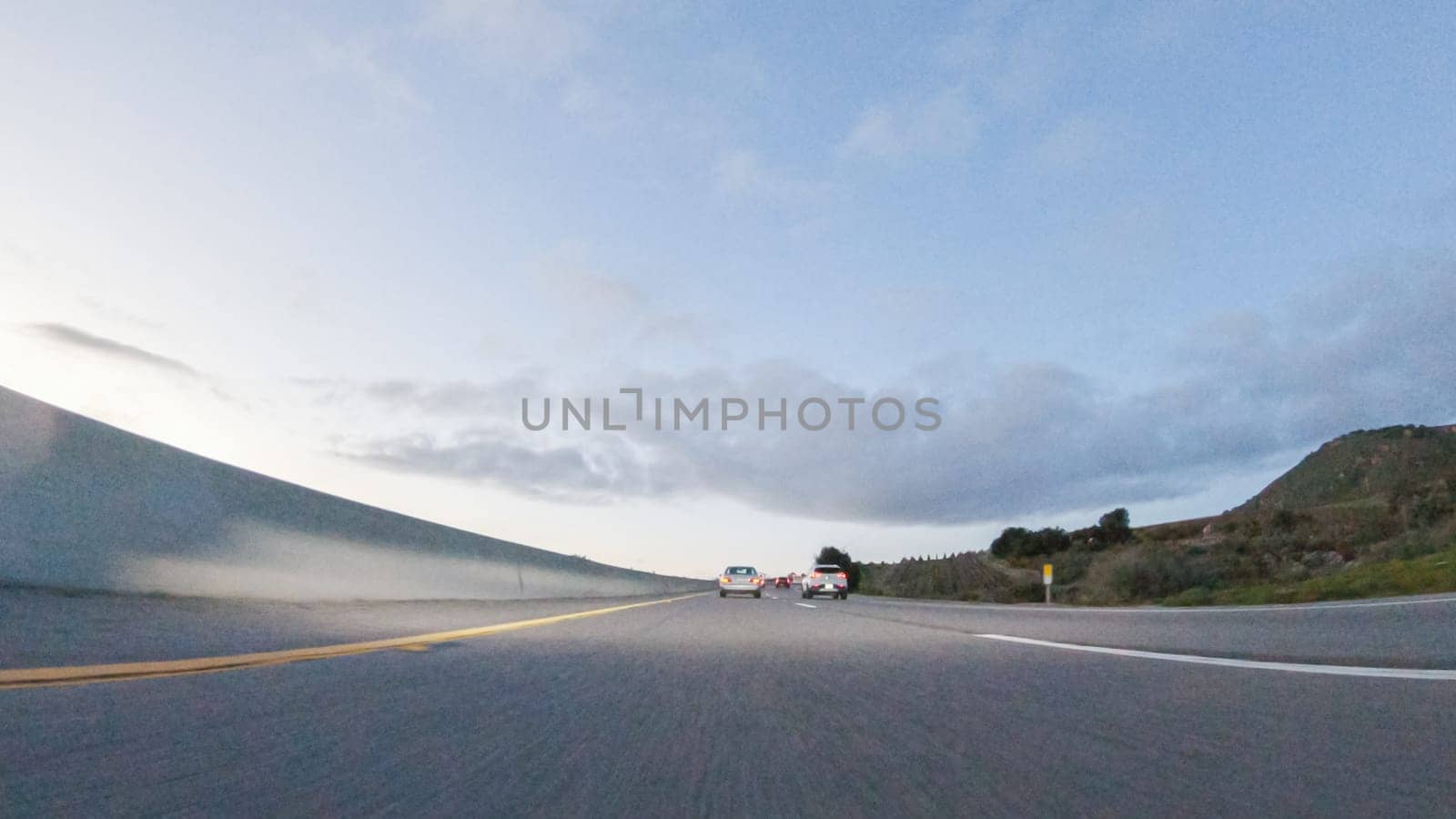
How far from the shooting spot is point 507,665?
21.2 ft

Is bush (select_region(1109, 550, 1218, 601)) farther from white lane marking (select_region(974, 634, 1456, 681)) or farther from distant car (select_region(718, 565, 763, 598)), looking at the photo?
white lane marking (select_region(974, 634, 1456, 681))

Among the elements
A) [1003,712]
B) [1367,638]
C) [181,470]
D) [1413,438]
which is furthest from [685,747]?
[1413,438]

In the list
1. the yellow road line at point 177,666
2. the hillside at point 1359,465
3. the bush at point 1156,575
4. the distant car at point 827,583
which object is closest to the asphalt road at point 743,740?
the yellow road line at point 177,666

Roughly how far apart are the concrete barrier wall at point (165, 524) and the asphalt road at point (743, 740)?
10.2 ft

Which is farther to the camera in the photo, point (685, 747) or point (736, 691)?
point (736, 691)

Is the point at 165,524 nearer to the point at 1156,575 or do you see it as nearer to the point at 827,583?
the point at 1156,575

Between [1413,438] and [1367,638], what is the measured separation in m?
59.8

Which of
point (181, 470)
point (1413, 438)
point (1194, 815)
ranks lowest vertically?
point (1194, 815)

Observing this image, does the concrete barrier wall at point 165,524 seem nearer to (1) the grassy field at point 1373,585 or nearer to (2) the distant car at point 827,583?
(1) the grassy field at point 1373,585

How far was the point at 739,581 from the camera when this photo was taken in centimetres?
4716

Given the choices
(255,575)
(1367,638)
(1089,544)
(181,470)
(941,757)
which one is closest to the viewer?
(941,757)

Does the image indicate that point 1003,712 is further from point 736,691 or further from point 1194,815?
point 1194,815

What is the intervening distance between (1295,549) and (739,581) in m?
22.7

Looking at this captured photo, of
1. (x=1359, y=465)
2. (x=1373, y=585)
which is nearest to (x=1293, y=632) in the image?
(x=1373, y=585)
